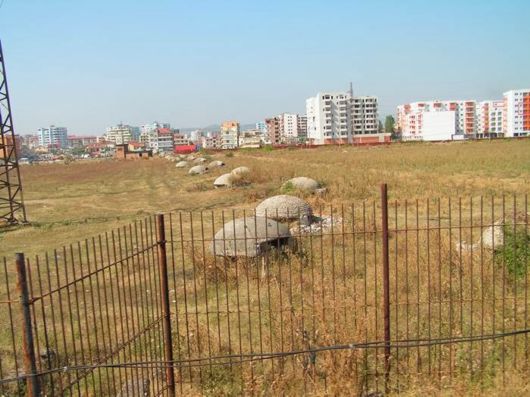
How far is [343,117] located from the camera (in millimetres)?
134875

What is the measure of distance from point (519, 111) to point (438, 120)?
61.6 feet

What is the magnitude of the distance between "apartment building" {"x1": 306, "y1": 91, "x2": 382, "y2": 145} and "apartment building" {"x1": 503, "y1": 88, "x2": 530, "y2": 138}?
1282 inches

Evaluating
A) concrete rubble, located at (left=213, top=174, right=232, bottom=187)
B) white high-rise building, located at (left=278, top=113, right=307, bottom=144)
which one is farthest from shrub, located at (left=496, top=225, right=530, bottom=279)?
white high-rise building, located at (left=278, top=113, right=307, bottom=144)

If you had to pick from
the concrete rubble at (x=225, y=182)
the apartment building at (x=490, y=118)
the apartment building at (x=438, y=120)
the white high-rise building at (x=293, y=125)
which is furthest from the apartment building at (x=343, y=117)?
the concrete rubble at (x=225, y=182)

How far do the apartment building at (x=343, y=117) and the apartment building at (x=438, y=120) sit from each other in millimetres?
12311

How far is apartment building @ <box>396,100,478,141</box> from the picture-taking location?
130125 millimetres

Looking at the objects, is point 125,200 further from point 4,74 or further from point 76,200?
point 4,74

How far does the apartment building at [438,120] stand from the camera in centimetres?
13012

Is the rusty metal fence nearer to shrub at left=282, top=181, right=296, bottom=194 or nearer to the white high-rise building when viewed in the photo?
shrub at left=282, top=181, right=296, bottom=194

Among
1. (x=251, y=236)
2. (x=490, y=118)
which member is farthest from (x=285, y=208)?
(x=490, y=118)

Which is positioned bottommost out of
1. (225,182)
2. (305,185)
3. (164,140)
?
(225,182)

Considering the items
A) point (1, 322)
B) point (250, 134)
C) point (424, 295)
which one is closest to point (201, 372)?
point (424, 295)

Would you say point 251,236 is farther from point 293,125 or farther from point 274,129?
point 293,125

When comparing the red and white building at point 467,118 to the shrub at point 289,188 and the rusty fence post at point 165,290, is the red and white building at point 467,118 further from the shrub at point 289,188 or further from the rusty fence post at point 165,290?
the rusty fence post at point 165,290
